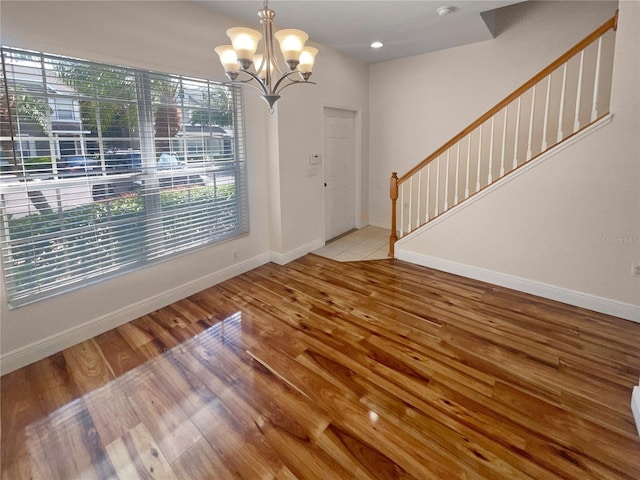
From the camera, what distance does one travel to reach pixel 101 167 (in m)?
2.63

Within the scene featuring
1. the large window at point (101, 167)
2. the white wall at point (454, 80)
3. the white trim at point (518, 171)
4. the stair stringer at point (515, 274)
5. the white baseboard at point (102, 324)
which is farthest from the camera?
the white wall at point (454, 80)

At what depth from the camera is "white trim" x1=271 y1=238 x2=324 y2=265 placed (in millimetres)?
4266

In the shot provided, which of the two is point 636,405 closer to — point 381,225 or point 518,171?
point 518,171

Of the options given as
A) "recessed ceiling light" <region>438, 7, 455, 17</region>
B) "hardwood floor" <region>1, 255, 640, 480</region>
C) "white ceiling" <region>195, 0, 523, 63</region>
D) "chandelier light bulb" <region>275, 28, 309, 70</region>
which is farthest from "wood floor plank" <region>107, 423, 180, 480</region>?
"recessed ceiling light" <region>438, 7, 455, 17</region>

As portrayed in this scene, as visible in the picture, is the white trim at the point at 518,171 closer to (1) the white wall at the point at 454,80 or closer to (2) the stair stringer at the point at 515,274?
(2) the stair stringer at the point at 515,274

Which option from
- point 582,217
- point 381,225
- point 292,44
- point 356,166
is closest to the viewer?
point 292,44

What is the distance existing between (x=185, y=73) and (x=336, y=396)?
119 inches

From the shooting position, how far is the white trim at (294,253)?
4266 millimetres

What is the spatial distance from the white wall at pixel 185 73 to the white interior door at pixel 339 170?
1.18 feet

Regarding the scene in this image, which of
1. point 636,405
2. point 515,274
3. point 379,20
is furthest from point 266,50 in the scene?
point 515,274

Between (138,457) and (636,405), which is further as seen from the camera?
(636,405)

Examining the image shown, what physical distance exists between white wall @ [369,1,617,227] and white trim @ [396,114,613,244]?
162cm

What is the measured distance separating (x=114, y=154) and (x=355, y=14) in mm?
2650

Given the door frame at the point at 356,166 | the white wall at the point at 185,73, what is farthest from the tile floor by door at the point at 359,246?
the white wall at the point at 185,73
